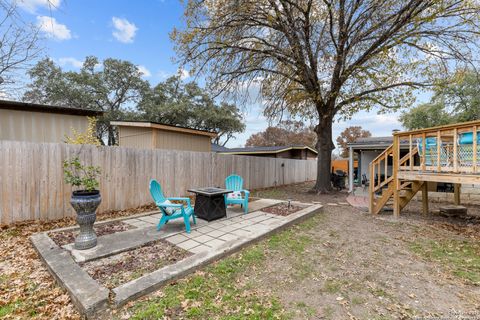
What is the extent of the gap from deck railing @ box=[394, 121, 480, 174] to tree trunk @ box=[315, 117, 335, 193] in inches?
161

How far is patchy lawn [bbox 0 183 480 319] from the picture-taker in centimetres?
207

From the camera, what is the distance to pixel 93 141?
5211 millimetres

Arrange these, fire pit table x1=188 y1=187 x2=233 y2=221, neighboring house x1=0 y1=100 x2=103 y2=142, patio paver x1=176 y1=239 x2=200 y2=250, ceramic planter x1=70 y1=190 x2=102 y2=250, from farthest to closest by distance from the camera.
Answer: neighboring house x1=0 y1=100 x2=103 y2=142 < fire pit table x1=188 y1=187 x2=233 y2=221 < patio paver x1=176 y1=239 x2=200 y2=250 < ceramic planter x1=70 y1=190 x2=102 y2=250

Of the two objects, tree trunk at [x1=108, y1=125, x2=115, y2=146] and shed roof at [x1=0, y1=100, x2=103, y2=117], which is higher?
tree trunk at [x1=108, y1=125, x2=115, y2=146]

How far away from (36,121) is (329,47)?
1012 cm

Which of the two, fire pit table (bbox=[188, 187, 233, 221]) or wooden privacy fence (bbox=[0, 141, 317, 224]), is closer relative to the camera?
wooden privacy fence (bbox=[0, 141, 317, 224])

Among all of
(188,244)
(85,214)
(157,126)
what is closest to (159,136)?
(157,126)

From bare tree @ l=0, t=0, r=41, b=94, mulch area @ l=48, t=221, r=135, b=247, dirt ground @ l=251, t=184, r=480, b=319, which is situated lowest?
dirt ground @ l=251, t=184, r=480, b=319

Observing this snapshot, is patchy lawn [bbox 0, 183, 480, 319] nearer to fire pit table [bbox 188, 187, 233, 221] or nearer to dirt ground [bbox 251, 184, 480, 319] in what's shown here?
dirt ground [bbox 251, 184, 480, 319]

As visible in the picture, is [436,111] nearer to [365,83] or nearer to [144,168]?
[365,83]

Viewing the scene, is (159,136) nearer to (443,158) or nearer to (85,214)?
(85,214)

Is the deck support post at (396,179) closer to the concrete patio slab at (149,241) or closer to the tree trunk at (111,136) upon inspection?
the concrete patio slab at (149,241)

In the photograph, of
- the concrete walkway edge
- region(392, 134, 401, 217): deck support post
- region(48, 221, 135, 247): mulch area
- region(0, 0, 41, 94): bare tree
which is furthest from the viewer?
region(0, 0, 41, 94): bare tree

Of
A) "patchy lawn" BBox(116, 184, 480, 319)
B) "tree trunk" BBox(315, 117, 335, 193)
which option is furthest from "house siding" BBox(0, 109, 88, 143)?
"tree trunk" BBox(315, 117, 335, 193)
